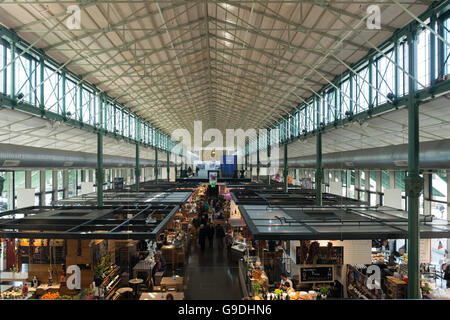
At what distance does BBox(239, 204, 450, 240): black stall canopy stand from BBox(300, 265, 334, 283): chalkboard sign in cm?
136

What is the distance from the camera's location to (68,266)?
9.77 m

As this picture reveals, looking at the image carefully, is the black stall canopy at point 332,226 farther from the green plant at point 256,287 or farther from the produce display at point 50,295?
the produce display at point 50,295

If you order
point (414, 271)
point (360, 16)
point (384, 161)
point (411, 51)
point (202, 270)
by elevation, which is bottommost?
point (202, 270)

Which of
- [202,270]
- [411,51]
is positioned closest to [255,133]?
[202,270]

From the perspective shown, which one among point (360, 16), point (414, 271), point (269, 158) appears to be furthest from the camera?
point (269, 158)

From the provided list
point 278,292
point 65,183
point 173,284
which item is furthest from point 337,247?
point 65,183

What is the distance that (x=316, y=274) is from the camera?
30.6 ft

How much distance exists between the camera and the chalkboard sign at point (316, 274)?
30.3ft

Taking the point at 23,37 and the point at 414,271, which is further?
the point at 23,37

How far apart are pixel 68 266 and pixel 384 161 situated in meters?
11.1

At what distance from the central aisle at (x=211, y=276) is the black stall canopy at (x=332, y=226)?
9.64 feet

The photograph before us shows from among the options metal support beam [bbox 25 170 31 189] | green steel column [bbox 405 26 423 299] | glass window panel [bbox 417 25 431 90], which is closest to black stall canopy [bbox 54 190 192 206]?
metal support beam [bbox 25 170 31 189]

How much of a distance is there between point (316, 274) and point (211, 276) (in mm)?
4973

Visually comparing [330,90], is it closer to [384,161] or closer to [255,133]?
[384,161]
